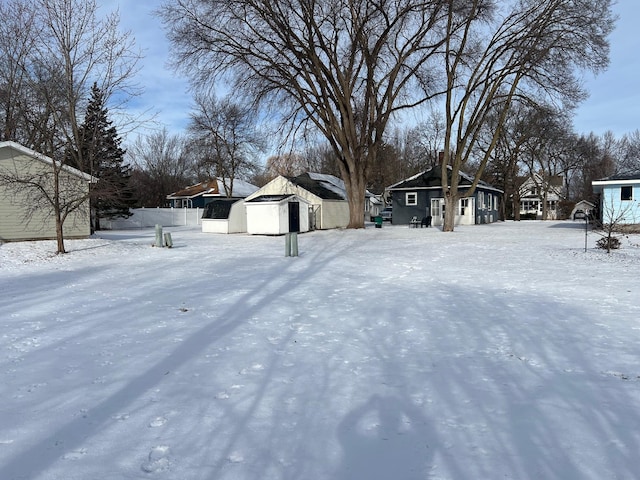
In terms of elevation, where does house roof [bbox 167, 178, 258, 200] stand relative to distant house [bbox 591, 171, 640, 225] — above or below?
above

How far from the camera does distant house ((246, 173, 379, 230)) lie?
101ft

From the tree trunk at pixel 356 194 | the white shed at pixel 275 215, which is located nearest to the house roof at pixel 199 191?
the white shed at pixel 275 215

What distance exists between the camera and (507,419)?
3686 mm

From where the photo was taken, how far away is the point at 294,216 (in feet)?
93.0

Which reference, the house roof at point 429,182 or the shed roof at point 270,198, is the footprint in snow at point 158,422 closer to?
the shed roof at point 270,198

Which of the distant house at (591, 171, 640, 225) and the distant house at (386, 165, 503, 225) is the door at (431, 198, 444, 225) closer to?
the distant house at (386, 165, 503, 225)

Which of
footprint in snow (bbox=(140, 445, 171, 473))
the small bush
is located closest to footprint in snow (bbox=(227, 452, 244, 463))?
footprint in snow (bbox=(140, 445, 171, 473))

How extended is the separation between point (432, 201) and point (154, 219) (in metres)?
25.8

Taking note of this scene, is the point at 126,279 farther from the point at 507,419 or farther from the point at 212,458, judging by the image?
the point at 507,419

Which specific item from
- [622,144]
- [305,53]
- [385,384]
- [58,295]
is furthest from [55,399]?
[622,144]

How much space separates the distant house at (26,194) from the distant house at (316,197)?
12451 mm

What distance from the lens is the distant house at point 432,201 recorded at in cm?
3575

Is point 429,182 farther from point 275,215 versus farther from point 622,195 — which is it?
point 275,215

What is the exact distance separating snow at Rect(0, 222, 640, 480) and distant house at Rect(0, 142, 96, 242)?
31.6 feet
